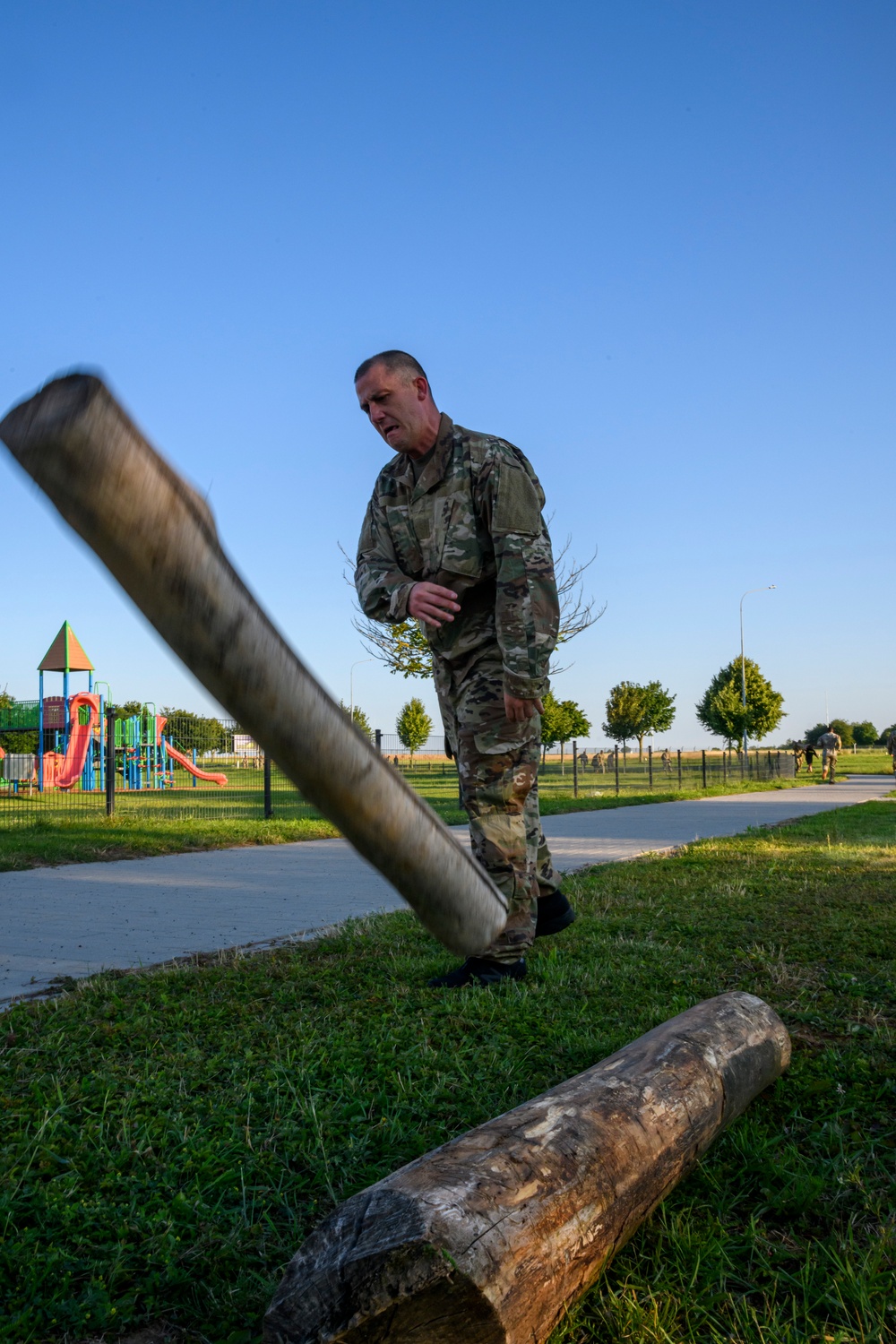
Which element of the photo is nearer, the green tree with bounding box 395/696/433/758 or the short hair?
the short hair

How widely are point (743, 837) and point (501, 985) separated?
23.8ft

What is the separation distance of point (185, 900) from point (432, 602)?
3.96m

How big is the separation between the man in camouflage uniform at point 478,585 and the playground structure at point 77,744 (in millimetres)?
18218

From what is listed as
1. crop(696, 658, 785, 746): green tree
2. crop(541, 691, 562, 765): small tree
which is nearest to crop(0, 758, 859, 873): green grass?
crop(541, 691, 562, 765): small tree

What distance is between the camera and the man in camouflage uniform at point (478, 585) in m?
3.56

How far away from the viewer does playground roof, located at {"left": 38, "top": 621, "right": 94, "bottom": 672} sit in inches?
1054

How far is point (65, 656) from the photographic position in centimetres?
2662

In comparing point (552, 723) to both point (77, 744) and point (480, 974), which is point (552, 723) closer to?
point (77, 744)

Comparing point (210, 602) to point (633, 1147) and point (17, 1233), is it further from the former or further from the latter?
point (17, 1233)

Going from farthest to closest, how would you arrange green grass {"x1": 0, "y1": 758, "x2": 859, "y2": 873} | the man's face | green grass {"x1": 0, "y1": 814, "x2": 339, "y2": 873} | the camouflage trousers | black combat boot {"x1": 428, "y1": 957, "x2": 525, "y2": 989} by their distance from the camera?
green grass {"x1": 0, "y1": 758, "x2": 859, "y2": 873}
green grass {"x1": 0, "y1": 814, "x2": 339, "y2": 873}
the camouflage trousers
black combat boot {"x1": 428, "y1": 957, "x2": 525, "y2": 989}
the man's face

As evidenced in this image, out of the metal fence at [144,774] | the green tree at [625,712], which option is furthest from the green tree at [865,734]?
the metal fence at [144,774]

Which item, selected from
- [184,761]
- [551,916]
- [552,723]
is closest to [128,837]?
[551,916]

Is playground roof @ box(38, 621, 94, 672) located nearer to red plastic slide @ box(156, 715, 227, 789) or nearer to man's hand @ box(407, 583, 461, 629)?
red plastic slide @ box(156, 715, 227, 789)

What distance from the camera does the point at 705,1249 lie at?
6.01 ft
